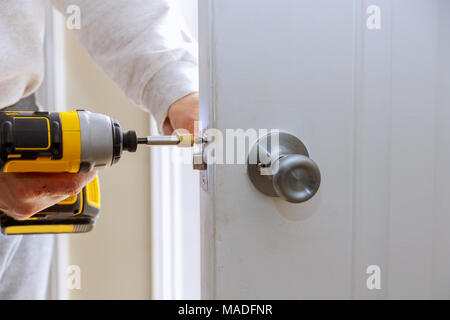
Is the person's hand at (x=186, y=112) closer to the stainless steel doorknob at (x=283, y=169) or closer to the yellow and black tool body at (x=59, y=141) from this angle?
the yellow and black tool body at (x=59, y=141)

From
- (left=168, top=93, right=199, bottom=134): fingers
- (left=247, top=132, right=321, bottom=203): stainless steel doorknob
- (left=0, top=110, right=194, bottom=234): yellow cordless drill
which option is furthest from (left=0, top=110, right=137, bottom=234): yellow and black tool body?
(left=247, top=132, right=321, bottom=203): stainless steel doorknob

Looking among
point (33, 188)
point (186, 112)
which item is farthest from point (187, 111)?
point (33, 188)

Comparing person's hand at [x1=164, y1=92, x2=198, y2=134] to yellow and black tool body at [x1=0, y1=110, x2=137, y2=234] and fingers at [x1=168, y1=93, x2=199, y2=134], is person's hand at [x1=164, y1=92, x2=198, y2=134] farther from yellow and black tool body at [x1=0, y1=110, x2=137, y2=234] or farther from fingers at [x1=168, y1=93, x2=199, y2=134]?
yellow and black tool body at [x1=0, y1=110, x2=137, y2=234]

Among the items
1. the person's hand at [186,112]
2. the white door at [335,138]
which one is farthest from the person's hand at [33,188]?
the white door at [335,138]

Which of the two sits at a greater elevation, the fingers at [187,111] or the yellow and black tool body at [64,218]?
the fingers at [187,111]

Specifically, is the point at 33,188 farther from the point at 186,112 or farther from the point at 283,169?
the point at 283,169

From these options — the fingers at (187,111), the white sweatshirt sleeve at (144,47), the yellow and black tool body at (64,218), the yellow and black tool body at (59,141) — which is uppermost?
the white sweatshirt sleeve at (144,47)

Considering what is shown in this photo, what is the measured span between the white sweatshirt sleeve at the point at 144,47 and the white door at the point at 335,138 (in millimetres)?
288

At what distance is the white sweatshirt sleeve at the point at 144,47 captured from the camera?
2.09ft

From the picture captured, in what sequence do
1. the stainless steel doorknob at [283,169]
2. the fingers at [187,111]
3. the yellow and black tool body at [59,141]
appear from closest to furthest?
1. the stainless steel doorknob at [283,169]
2. the yellow and black tool body at [59,141]
3. the fingers at [187,111]

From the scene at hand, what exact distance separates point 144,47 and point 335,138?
427 millimetres

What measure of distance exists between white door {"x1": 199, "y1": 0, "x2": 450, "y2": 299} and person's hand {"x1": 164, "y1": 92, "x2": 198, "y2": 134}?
0.77ft
